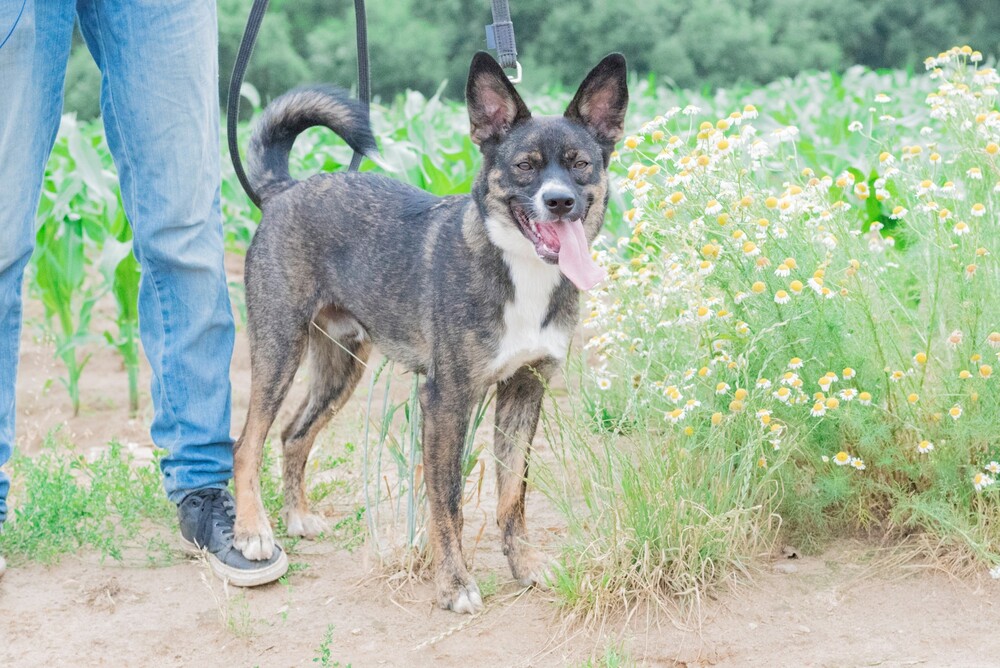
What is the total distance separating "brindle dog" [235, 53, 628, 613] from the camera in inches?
134

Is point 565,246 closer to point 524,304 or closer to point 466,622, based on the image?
point 524,304

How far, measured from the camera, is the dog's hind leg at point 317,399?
13.6 ft

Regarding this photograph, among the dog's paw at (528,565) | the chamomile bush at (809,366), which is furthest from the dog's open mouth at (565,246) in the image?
the dog's paw at (528,565)

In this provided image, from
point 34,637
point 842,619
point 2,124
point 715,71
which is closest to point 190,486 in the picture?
point 34,637

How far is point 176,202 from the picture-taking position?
3.67 meters

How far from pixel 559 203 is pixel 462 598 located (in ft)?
3.94

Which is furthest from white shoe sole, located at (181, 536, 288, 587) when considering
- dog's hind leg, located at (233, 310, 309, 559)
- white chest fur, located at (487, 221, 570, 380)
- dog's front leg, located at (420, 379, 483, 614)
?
white chest fur, located at (487, 221, 570, 380)

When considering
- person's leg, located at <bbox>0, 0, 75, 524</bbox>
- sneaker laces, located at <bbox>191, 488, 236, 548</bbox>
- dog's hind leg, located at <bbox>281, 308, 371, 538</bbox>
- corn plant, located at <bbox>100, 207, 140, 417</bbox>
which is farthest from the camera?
corn plant, located at <bbox>100, 207, 140, 417</bbox>

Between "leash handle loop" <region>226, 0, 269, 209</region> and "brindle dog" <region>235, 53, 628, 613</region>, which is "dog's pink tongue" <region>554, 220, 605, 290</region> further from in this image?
"leash handle loop" <region>226, 0, 269, 209</region>

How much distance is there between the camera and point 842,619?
10.7 feet

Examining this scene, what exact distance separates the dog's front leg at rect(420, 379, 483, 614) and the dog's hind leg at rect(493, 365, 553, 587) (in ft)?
0.56

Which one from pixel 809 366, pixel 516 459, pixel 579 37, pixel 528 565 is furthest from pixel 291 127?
pixel 579 37

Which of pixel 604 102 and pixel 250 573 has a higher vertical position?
pixel 604 102

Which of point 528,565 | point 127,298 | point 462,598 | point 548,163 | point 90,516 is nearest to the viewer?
point 548,163
